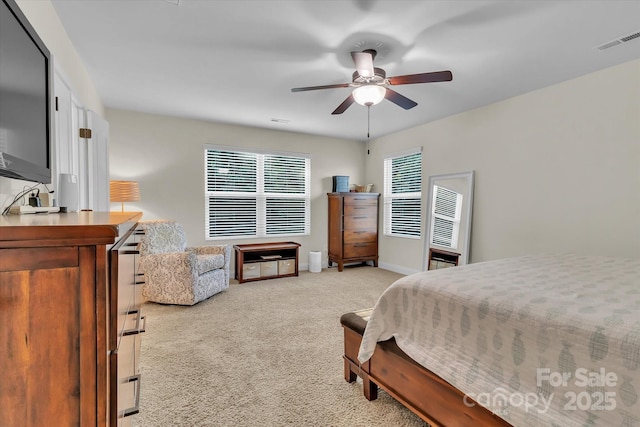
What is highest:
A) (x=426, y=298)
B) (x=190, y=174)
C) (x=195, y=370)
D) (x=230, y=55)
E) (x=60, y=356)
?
(x=230, y=55)

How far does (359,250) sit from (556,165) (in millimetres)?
3213

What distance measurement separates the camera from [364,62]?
2.23 m

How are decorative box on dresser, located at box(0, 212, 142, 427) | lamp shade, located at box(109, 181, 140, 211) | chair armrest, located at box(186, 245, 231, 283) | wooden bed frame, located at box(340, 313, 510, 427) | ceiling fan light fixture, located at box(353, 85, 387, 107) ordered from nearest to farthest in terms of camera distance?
decorative box on dresser, located at box(0, 212, 142, 427)
wooden bed frame, located at box(340, 313, 510, 427)
ceiling fan light fixture, located at box(353, 85, 387, 107)
lamp shade, located at box(109, 181, 140, 211)
chair armrest, located at box(186, 245, 231, 283)

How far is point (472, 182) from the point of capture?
4113 millimetres

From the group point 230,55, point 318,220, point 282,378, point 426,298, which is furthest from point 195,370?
point 318,220

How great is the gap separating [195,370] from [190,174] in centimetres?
323

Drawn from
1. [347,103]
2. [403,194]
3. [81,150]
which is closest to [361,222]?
[403,194]

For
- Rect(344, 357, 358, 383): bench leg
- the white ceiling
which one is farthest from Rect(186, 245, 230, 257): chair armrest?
Rect(344, 357, 358, 383): bench leg

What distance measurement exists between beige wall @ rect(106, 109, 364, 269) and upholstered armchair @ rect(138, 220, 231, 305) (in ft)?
2.29

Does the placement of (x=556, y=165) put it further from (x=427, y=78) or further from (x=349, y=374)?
(x=349, y=374)

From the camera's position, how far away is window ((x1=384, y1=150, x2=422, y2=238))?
5.10 metres

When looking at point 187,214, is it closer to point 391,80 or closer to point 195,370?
point 195,370

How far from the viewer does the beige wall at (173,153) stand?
13.9ft

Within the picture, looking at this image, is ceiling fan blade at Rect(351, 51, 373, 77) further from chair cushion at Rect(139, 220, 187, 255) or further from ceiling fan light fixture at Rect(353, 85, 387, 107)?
chair cushion at Rect(139, 220, 187, 255)
